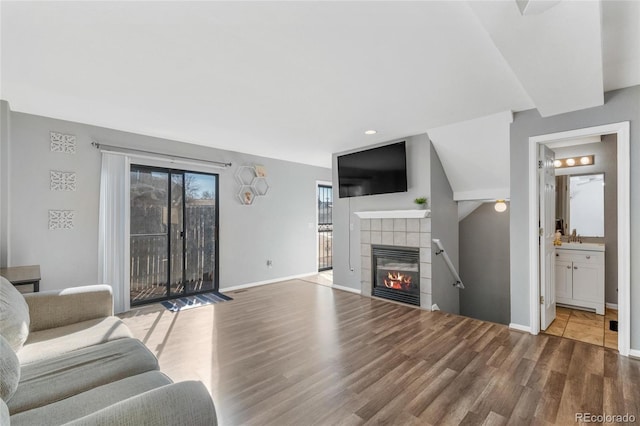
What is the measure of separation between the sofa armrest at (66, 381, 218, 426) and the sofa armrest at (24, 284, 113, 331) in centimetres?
165

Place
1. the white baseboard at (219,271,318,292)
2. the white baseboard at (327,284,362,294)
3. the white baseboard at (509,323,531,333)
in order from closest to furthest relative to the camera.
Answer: the white baseboard at (509,323,531,333)
the white baseboard at (327,284,362,294)
the white baseboard at (219,271,318,292)

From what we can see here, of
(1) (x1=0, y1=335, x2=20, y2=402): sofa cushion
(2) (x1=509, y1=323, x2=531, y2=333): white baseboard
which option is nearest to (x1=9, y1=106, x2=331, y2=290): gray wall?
(1) (x1=0, y1=335, x2=20, y2=402): sofa cushion

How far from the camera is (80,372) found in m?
1.50

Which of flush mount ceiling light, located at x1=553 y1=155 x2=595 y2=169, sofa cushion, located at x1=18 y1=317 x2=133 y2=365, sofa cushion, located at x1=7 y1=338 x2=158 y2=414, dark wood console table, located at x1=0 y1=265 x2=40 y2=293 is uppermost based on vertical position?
flush mount ceiling light, located at x1=553 y1=155 x2=595 y2=169

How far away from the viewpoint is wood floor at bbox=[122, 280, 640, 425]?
1835mm

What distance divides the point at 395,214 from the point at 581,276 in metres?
2.43

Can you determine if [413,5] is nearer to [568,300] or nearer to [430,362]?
[430,362]

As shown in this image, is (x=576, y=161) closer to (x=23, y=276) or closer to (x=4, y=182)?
(x=23, y=276)

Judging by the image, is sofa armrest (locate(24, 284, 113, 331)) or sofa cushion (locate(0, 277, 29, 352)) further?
sofa armrest (locate(24, 284, 113, 331))

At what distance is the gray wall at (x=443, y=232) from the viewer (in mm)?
3988

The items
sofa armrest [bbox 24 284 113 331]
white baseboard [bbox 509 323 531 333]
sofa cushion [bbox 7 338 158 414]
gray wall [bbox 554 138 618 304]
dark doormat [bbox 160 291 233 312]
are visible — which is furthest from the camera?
dark doormat [bbox 160 291 233 312]

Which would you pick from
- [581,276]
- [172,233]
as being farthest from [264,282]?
[581,276]

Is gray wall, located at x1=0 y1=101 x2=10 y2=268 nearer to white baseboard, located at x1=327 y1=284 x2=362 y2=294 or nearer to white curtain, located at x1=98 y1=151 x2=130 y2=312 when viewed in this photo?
white curtain, located at x1=98 y1=151 x2=130 y2=312

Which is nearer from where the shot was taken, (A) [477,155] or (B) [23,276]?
(B) [23,276]
